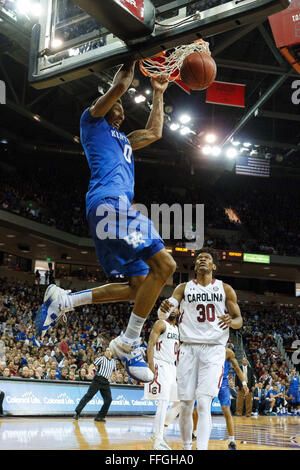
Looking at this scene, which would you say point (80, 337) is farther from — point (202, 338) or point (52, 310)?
point (52, 310)

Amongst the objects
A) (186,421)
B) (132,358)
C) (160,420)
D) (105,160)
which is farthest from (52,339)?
(105,160)

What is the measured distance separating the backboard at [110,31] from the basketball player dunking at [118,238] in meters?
0.29

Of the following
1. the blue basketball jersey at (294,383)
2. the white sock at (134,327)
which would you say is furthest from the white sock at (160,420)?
the blue basketball jersey at (294,383)

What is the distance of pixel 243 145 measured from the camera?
77.8ft

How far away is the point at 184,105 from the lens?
23250 millimetres

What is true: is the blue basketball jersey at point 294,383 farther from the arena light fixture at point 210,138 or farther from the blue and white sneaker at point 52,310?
the blue and white sneaker at point 52,310

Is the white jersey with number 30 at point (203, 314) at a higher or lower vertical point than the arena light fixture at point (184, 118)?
lower

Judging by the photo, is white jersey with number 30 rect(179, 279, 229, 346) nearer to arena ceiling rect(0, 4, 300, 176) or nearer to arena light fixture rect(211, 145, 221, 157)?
arena ceiling rect(0, 4, 300, 176)

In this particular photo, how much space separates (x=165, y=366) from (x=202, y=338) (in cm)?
233

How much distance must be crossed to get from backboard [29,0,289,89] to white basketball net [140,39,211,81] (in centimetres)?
59

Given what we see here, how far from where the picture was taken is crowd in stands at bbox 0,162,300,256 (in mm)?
26266

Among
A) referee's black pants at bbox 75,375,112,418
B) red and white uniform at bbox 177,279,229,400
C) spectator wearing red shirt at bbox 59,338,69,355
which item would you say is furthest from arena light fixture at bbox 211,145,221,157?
red and white uniform at bbox 177,279,229,400

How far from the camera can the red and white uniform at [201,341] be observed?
5.52 metres

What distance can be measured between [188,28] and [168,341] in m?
5.22
